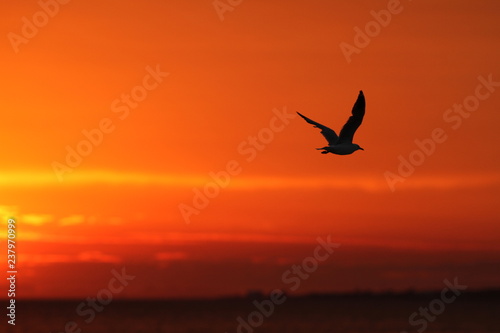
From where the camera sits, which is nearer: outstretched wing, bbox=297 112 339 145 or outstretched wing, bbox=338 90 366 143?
outstretched wing, bbox=338 90 366 143

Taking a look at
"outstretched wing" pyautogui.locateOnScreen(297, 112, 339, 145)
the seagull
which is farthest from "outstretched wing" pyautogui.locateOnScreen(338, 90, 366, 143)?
"outstretched wing" pyautogui.locateOnScreen(297, 112, 339, 145)

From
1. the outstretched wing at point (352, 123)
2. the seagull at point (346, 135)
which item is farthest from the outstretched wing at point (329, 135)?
the outstretched wing at point (352, 123)

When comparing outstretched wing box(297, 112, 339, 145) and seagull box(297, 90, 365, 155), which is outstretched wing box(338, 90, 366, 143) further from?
outstretched wing box(297, 112, 339, 145)

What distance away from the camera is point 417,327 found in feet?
351

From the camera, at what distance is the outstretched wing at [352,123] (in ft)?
129

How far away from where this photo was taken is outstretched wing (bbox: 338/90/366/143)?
129 ft

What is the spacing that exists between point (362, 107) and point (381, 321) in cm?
8627

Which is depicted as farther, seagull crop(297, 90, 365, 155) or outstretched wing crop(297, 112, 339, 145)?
outstretched wing crop(297, 112, 339, 145)

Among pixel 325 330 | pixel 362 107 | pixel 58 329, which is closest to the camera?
pixel 362 107

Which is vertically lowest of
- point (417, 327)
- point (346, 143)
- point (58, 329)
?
point (346, 143)

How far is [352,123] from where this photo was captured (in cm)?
3972

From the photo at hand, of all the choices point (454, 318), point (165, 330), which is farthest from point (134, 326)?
point (454, 318)

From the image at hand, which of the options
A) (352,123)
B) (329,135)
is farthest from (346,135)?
(329,135)

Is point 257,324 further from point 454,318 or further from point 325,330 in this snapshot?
point 454,318
